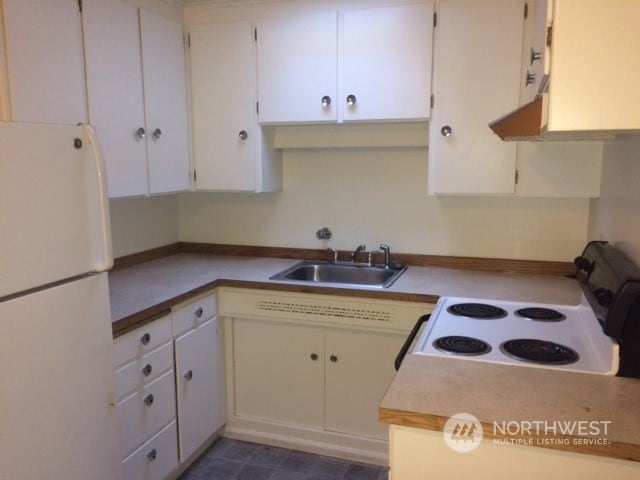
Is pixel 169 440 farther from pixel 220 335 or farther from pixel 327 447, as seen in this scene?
pixel 327 447

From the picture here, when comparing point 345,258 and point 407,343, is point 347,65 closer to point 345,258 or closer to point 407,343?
point 345,258

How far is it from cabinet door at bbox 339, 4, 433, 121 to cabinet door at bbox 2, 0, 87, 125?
1166 millimetres

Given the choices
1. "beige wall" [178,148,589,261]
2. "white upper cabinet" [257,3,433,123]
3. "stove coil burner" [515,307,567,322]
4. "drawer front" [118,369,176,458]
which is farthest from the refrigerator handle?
"beige wall" [178,148,589,261]

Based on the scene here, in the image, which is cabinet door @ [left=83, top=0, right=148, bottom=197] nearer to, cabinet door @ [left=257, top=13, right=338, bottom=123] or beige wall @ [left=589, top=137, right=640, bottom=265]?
cabinet door @ [left=257, top=13, right=338, bottom=123]

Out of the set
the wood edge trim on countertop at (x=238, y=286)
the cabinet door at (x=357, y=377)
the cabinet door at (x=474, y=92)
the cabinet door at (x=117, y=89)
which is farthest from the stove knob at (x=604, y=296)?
the cabinet door at (x=117, y=89)

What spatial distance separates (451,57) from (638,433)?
5.71 ft

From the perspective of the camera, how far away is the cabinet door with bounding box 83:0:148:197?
2.14 metres

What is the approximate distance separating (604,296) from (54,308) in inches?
59.4

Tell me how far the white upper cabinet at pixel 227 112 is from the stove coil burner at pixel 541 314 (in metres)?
1.47

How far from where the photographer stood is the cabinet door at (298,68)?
8.27 ft

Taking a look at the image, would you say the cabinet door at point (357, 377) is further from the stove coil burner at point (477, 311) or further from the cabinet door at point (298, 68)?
the cabinet door at point (298, 68)

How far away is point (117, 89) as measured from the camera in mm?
2270

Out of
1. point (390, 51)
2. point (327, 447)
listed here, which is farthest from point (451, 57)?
point (327, 447)

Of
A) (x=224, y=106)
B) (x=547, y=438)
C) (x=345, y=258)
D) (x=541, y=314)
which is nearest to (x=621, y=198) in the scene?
(x=541, y=314)
